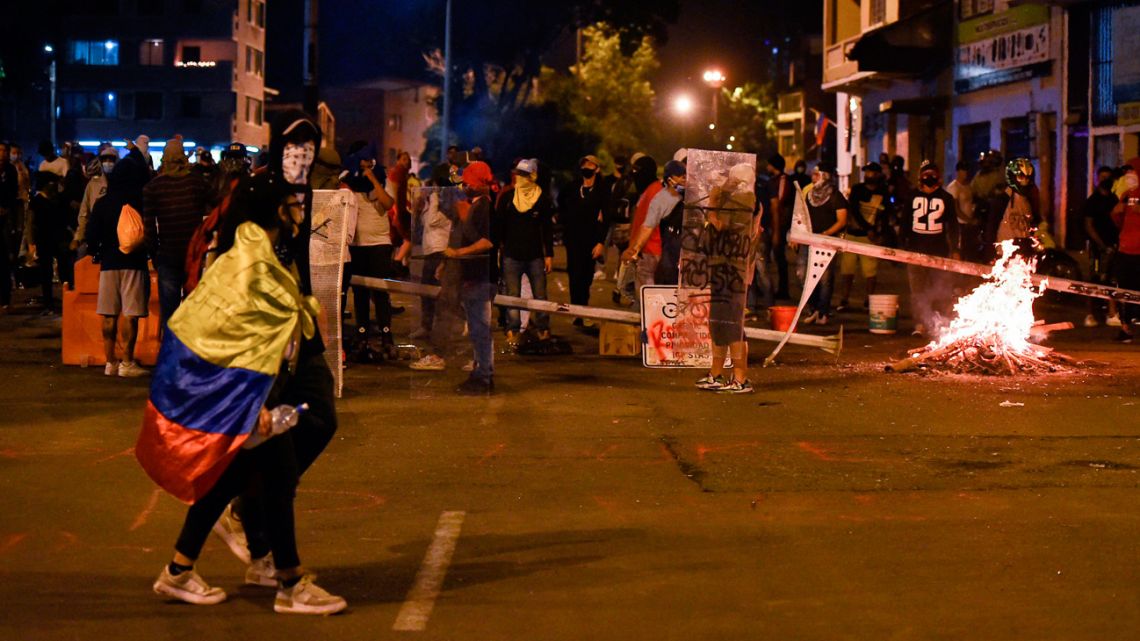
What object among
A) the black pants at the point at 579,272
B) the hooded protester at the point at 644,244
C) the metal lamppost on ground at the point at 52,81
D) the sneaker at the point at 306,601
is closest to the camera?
the sneaker at the point at 306,601

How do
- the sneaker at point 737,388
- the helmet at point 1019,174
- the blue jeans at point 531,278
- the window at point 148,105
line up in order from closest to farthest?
1. the sneaker at point 737,388
2. the blue jeans at point 531,278
3. the helmet at point 1019,174
4. the window at point 148,105

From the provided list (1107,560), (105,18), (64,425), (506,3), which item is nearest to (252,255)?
(1107,560)

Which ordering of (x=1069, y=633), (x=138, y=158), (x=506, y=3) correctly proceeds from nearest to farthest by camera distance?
1. (x=1069, y=633)
2. (x=138, y=158)
3. (x=506, y=3)

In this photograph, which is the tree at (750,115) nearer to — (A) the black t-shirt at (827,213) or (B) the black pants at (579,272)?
(A) the black t-shirt at (827,213)

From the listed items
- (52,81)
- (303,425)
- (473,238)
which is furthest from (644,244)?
(52,81)

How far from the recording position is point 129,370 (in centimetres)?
1314

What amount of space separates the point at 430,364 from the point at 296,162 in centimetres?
586

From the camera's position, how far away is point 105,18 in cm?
8638

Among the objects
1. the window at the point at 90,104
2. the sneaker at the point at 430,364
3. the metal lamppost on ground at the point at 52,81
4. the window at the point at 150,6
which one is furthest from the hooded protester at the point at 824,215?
the window at the point at 90,104

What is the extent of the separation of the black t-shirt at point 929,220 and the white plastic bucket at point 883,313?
666mm

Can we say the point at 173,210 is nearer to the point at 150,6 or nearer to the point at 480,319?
the point at 480,319

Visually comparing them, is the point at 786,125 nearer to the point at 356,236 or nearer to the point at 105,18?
the point at 105,18

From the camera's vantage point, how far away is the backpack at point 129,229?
491 inches

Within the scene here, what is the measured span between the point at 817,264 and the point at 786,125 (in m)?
62.0
